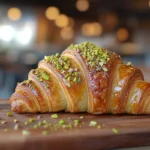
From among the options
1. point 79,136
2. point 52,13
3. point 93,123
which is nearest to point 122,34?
point 52,13

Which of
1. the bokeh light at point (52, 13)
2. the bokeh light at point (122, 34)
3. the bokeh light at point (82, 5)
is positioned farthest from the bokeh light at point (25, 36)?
the bokeh light at point (122, 34)

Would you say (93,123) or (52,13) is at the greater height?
(52,13)

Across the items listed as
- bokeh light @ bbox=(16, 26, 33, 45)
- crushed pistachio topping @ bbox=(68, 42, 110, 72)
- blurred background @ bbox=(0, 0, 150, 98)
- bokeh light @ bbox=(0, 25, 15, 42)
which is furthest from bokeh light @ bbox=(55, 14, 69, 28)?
crushed pistachio topping @ bbox=(68, 42, 110, 72)

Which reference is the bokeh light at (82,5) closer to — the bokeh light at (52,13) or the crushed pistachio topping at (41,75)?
the bokeh light at (52,13)

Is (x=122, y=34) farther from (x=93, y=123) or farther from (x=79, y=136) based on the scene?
(x=79, y=136)

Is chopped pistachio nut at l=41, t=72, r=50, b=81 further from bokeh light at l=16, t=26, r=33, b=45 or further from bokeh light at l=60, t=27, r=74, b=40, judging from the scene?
bokeh light at l=60, t=27, r=74, b=40

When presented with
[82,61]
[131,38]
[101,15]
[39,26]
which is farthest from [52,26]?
[82,61]
